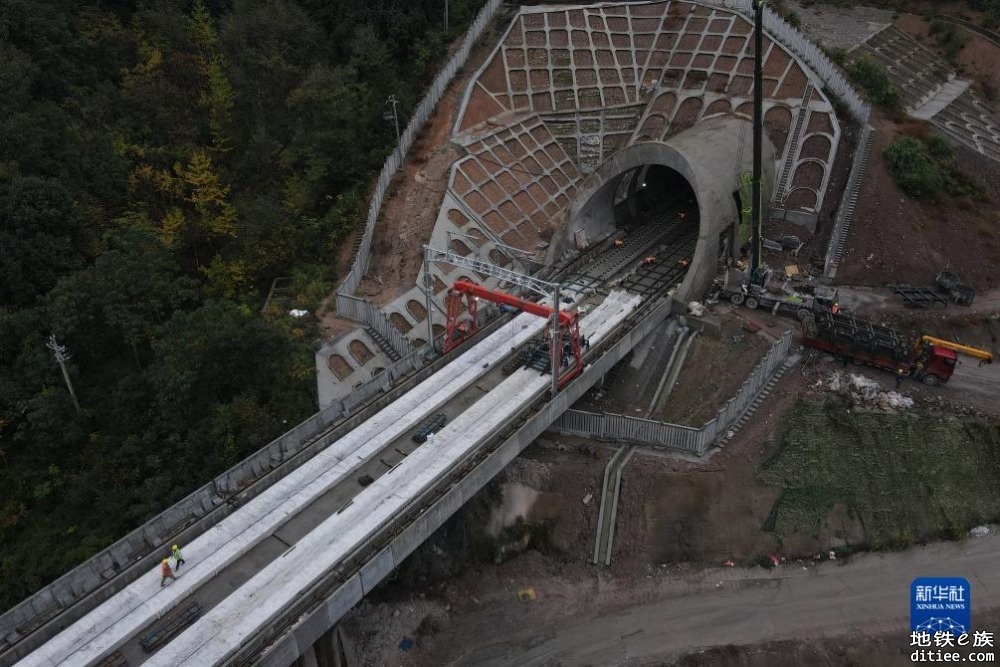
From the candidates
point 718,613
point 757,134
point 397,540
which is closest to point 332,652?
point 397,540

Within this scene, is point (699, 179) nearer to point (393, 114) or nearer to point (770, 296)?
point (770, 296)

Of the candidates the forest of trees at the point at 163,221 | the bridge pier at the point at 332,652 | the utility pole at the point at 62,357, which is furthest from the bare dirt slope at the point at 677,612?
the utility pole at the point at 62,357

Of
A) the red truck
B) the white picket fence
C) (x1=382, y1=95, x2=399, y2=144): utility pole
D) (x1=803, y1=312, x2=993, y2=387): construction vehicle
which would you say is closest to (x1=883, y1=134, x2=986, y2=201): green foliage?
the white picket fence

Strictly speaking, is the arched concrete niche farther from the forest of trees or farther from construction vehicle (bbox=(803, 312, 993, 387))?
the forest of trees

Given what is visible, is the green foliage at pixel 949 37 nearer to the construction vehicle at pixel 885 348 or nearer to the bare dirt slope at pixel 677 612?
the construction vehicle at pixel 885 348

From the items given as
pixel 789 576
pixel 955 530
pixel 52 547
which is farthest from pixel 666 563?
pixel 52 547

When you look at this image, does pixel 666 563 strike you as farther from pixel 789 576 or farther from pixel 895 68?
pixel 895 68
